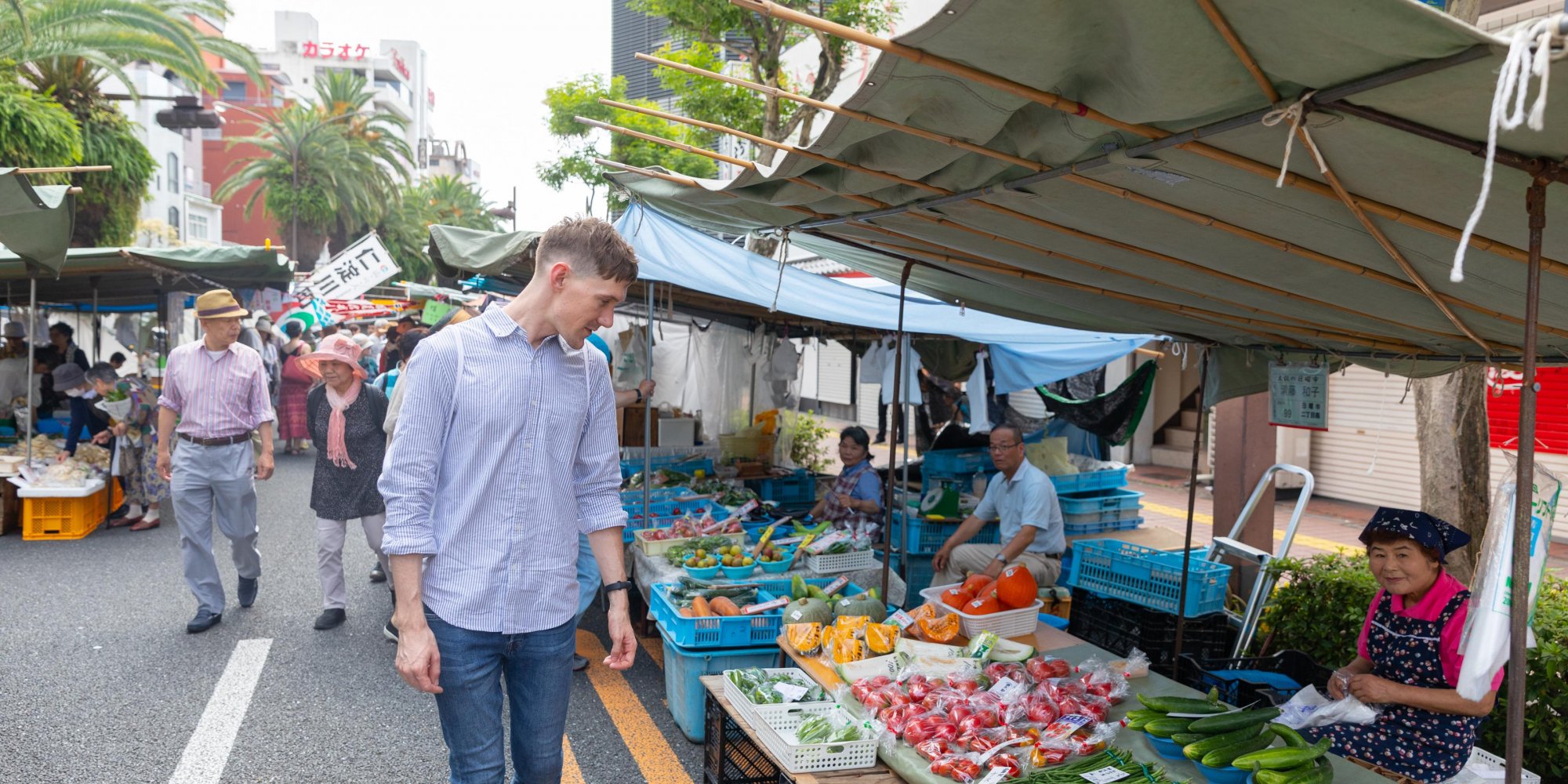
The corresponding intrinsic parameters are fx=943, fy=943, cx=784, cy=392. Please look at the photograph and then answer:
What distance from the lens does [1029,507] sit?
20.5ft

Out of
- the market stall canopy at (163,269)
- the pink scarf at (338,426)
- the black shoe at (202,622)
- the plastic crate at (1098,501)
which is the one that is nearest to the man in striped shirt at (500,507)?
the pink scarf at (338,426)

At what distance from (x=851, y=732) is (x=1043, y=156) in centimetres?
206

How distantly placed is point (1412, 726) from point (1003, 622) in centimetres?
173

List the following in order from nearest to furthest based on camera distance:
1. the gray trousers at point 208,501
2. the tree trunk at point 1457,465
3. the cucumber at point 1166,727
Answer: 1. the cucumber at point 1166,727
2. the tree trunk at point 1457,465
3. the gray trousers at point 208,501

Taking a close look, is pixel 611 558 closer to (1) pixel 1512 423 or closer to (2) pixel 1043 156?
(2) pixel 1043 156

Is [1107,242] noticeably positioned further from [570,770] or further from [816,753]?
[570,770]

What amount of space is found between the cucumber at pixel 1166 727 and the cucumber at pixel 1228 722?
5 centimetres

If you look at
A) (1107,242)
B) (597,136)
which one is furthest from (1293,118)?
(597,136)

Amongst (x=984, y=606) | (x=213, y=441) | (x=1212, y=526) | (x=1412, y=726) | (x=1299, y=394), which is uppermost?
(x=1299, y=394)

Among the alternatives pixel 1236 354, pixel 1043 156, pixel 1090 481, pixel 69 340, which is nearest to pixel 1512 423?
pixel 1090 481

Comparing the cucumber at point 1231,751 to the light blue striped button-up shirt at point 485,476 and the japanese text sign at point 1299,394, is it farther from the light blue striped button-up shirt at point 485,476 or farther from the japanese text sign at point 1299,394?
the japanese text sign at point 1299,394

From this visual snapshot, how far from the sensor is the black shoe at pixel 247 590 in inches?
266

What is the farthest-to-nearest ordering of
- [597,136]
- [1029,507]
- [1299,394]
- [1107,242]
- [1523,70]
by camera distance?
[597,136] → [1029,507] → [1299,394] → [1107,242] → [1523,70]

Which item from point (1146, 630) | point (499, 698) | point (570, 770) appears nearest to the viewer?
point (499, 698)
